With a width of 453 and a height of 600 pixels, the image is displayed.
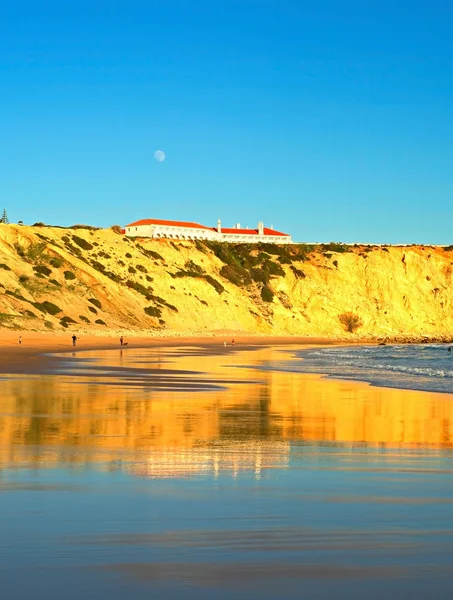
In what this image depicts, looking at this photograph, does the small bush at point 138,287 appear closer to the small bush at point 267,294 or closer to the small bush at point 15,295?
the small bush at point 15,295

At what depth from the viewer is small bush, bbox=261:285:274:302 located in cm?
9712

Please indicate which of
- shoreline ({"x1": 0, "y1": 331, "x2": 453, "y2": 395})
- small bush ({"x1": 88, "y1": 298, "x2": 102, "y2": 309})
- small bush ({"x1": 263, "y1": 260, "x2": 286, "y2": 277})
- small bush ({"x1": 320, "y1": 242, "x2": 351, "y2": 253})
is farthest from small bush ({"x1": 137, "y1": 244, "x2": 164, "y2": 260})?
small bush ({"x1": 320, "y1": 242, "x2": 351, "y2": 253})

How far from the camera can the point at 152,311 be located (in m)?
78.8

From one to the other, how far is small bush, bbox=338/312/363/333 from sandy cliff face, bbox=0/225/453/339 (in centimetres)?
39

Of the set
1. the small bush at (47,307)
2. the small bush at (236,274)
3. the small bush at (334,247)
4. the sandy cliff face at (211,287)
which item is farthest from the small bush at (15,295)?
the small bush at (334,247)

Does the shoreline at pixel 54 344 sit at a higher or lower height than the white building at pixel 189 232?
lower

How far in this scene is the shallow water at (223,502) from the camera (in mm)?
5422

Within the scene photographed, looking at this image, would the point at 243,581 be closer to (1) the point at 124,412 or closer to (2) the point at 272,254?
(1) the point at 124,412

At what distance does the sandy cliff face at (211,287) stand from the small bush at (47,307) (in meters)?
0.11

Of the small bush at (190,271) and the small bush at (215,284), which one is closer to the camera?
the small bush at (190,271)

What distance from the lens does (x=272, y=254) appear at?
352 feet

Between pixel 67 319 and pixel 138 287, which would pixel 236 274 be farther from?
pixel 67 319

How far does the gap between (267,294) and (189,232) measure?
3702cm

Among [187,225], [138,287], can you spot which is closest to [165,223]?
[187,225]
